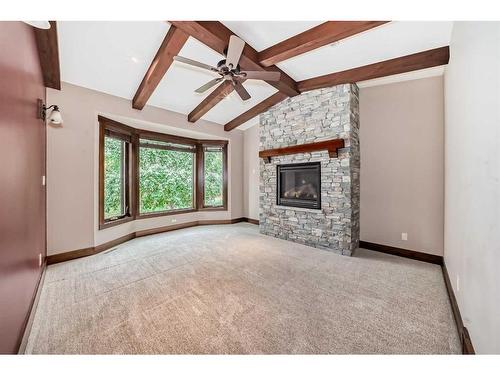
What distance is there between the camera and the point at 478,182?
141 cm

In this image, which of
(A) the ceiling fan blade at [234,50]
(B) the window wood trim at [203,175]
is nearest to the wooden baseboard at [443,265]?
(A) the ceiling fan blade at [234,50]

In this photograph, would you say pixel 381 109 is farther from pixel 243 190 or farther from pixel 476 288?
pixel 243 190

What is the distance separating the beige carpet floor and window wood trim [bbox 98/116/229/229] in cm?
119

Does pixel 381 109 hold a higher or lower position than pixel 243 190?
higher

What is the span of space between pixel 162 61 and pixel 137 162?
2.40m

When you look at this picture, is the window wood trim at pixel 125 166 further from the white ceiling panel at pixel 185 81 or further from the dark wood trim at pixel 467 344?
the dark wood trim at pixel 467 344

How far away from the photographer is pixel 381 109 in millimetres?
3566

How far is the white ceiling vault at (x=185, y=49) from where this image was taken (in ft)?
8.09

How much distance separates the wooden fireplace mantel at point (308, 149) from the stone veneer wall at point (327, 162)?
0.13m

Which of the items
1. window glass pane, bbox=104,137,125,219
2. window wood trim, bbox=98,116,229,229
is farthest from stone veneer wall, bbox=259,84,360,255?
window glass pane, bbox=104,137,125,219

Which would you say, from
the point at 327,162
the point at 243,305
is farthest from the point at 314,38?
the point at 243,305

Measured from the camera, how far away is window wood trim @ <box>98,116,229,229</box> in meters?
3.69

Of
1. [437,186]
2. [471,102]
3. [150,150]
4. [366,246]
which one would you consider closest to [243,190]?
[150,150]
